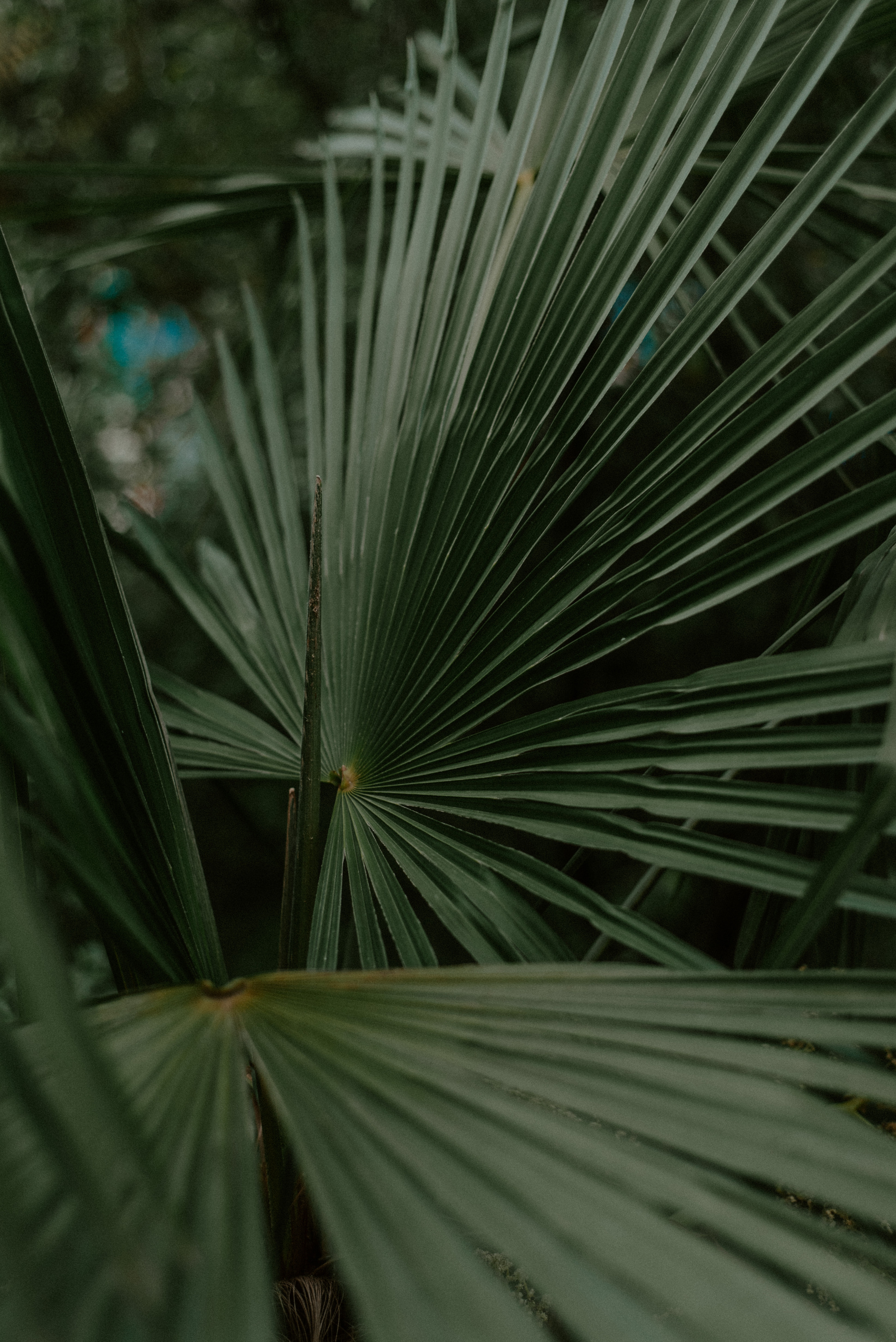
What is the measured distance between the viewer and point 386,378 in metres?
0.86

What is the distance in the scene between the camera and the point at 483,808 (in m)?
0.68

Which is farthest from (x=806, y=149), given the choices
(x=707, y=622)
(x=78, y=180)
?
(x=78, y=180)

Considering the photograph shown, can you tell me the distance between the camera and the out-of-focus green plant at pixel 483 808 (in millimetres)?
310

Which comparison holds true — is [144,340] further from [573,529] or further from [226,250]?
[573,529]

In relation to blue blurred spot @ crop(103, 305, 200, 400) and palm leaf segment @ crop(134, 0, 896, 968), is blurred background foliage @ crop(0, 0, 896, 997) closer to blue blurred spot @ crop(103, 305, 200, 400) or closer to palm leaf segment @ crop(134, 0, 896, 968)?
blue blurred spot @ crop(103, 305, 200, 400)

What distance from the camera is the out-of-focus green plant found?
1.02 ft

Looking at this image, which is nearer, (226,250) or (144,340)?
(226,250)

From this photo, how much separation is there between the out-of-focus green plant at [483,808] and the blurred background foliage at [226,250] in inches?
10.2

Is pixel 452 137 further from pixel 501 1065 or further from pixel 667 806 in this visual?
pixel 501 1065

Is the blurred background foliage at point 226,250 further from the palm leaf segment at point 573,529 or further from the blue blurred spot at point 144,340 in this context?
the palm leaf segment at point 573,529

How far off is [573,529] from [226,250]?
2.19 metres

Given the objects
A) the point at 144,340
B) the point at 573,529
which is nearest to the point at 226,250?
the point at 144,340

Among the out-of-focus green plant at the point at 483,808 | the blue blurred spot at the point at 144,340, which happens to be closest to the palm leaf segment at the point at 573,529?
the out-of-focus green plant at the point at 483,808

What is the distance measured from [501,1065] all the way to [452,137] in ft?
4.31
